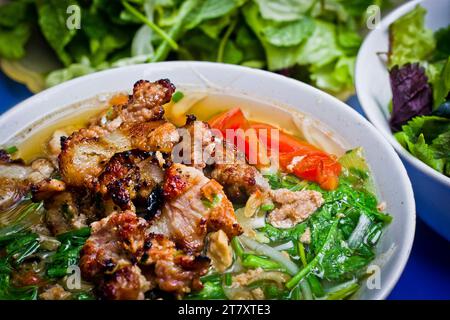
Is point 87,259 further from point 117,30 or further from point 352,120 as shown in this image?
point 117,30

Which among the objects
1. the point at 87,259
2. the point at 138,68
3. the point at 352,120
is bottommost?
the point at 87,259

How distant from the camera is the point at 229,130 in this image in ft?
8.25

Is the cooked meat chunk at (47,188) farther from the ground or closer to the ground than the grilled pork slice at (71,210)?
farther from the ground

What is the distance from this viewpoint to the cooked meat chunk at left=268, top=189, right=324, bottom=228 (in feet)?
6.97

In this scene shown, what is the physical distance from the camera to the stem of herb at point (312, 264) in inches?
75.6

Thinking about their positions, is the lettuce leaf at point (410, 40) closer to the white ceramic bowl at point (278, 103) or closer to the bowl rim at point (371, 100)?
the bowl rim at point (371, 100)

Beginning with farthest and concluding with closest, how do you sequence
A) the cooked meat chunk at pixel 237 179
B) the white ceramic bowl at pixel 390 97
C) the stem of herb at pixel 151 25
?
the stem of herb at pixel 151 25, the white ceramic bowl at pixel 390 97, the cooked meat chunk at pixel 237 179

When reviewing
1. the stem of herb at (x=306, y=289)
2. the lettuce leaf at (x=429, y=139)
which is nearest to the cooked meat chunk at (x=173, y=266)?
the stem of herb at (x=306, y=289)

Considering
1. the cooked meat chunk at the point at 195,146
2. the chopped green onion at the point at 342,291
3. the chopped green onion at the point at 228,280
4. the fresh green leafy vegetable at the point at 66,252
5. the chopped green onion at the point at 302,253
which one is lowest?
the chopped green onion at the point at 342,291

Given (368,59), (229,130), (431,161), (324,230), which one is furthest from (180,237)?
(368,59)

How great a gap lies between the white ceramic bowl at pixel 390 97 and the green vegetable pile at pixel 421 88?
0.23 ft

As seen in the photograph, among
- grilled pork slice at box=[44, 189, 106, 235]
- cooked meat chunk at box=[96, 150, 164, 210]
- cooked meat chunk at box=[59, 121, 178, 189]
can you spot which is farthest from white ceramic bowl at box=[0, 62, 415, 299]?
cooked meat chunk at box=[96, 150, 164, 210]
